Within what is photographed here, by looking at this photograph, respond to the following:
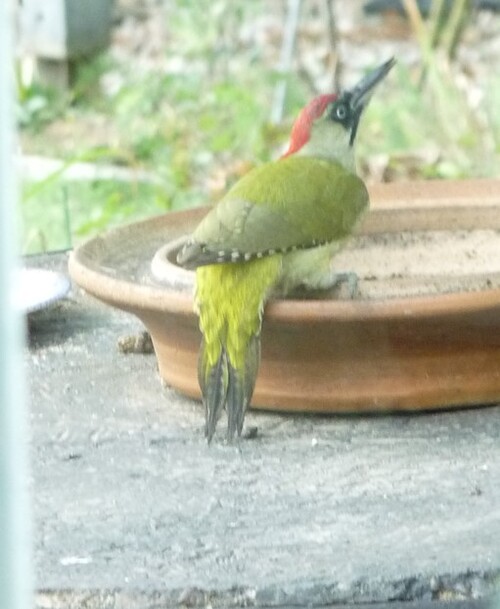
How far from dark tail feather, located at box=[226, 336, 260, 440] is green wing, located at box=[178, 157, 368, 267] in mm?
156

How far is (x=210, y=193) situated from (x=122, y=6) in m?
1.92

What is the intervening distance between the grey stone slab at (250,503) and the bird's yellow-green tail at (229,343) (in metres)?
0.06

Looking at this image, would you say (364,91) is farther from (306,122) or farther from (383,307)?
(383,307)

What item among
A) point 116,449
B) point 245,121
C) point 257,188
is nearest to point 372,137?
point 245,121

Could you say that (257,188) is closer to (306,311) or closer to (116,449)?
(306,311)

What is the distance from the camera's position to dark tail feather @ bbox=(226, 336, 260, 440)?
1.86 metres

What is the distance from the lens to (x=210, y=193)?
4305 millimetres

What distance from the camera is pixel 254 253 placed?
1.92 m

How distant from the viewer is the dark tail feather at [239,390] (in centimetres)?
186

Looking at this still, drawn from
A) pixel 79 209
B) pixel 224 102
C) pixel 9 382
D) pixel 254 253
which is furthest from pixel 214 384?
pixel 224 102

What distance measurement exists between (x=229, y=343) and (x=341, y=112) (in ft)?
2.65

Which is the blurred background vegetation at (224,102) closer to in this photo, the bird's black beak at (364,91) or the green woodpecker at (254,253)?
the bird's black beak at (364,91)

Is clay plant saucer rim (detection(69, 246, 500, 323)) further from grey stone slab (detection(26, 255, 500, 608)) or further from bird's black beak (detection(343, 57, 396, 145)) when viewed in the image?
bird's black beak (detection(343, 57, 396, 145))

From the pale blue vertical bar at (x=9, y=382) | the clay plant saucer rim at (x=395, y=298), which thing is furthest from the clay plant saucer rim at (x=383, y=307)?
the pale blue vertical bar at (x=9, y=382)
